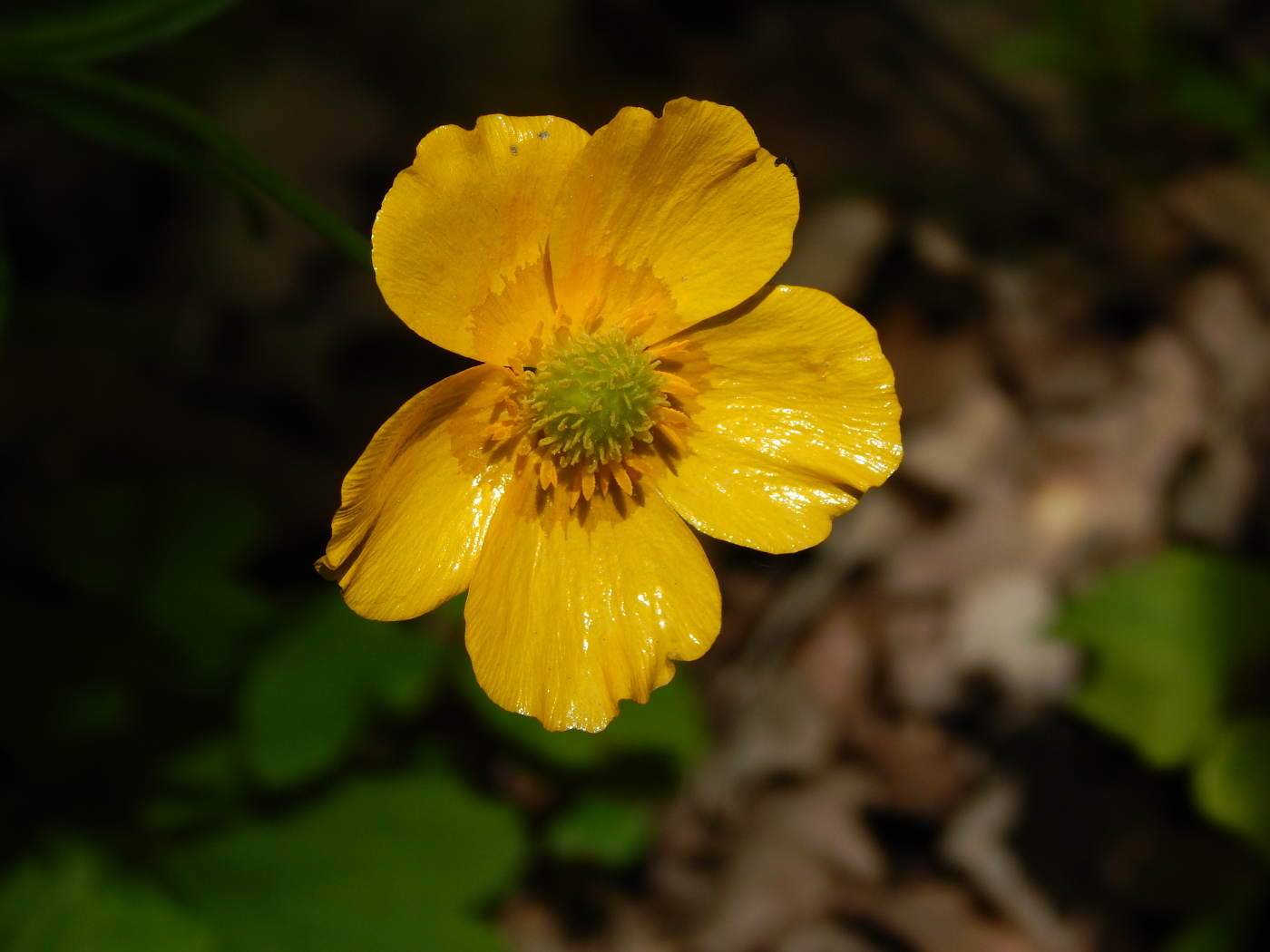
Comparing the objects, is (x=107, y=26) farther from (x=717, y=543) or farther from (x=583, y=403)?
(x=717, y=543)

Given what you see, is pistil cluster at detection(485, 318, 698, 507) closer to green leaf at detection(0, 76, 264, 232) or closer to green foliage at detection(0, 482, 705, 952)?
green leaf at detection(0, 76, 264, 232)

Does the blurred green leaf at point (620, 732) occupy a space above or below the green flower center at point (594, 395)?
below

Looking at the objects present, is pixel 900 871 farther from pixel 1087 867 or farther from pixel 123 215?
pixel 123 215

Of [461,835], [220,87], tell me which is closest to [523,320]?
[461,835]

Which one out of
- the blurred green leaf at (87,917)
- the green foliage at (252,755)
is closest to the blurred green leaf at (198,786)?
the green foliage at (252,755)

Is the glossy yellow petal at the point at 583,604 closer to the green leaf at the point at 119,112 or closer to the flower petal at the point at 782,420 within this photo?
the flower petal at the point at 782,420

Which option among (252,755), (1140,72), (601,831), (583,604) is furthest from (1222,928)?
(1140,72)

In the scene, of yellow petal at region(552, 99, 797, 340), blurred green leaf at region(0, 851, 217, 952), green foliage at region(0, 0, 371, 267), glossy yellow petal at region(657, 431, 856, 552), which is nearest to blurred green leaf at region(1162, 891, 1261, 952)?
glossy yellow petal at region(657, 431, 856, 552)
